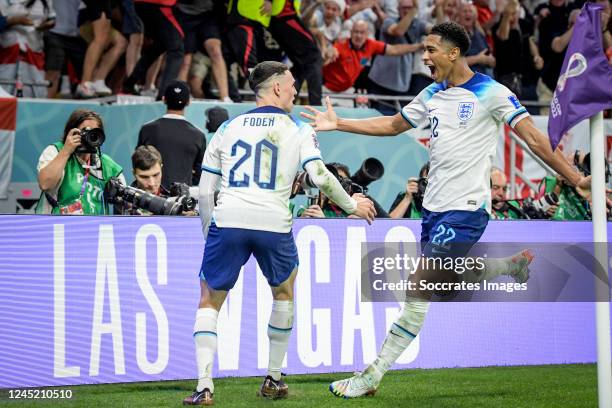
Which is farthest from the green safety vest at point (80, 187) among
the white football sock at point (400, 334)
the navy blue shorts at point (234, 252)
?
the white football sock at point (400, 334)

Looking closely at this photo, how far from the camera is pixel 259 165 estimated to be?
6.99m

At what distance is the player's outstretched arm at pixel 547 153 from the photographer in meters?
6.79

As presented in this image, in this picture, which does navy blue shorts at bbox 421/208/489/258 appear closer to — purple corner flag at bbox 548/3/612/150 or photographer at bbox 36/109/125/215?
purple corner flag at bbox 548/3/612/150

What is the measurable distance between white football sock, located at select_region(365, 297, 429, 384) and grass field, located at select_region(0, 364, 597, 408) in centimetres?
22

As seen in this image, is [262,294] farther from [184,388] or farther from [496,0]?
[496,0]

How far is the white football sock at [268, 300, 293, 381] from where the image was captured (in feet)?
24.0

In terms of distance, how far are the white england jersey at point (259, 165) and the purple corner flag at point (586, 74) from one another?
1.94 meters

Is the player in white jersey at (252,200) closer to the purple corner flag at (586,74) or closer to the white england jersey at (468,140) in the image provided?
the white england jersey at (468,140)

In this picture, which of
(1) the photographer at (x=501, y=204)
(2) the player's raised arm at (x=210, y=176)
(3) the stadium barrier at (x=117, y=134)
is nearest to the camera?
(2) the player's raised arm at (x=210, y=176)

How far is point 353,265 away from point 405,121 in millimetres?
1680

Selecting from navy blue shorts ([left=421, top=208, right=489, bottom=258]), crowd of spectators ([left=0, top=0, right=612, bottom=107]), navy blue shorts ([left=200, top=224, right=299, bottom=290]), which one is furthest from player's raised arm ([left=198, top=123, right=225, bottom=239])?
crowd of spectators ([left=0, top=0, right=612, bottom=107])

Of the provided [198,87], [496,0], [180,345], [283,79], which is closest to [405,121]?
[283,79]

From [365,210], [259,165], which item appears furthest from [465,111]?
[259,165]

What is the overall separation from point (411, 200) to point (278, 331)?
3515 millimetres
